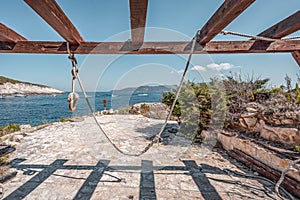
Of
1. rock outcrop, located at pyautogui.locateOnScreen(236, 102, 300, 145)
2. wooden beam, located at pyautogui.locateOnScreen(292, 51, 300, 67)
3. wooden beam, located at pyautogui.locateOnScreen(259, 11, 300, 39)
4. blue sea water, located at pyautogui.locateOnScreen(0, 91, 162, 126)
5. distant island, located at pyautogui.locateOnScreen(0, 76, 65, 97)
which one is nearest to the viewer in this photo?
wooden beam, located at pyautogui.locateOnScreen(259, 11, 300, 39)

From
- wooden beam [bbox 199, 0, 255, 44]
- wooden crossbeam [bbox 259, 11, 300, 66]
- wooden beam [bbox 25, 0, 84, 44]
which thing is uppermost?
wooden crossbeam [bbox 259, 11, 300, 66]

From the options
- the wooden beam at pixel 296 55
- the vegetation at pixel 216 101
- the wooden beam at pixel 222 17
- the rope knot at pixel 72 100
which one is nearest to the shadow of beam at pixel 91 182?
the rope knot at pixel 72 100

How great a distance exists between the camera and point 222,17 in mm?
1211

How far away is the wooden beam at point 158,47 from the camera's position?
1.77 m

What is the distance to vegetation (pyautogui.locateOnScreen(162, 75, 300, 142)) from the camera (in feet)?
10.7

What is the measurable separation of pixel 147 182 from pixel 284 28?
2.11 m

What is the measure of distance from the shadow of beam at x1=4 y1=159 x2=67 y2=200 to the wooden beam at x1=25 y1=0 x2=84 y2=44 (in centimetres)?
164

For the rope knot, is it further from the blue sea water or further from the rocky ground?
the rocky ground

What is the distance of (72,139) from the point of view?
3.75 m

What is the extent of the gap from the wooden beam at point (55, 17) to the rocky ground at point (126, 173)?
A: 1.59 meters

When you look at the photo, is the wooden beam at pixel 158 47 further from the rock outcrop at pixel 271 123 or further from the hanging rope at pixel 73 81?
the rock outcrop at pixel 271 123

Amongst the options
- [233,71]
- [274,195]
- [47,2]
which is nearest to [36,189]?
[47,2]

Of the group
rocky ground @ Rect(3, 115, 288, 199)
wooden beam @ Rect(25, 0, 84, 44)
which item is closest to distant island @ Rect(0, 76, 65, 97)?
rocky ground @ Rect(3, 115, 288, 199)

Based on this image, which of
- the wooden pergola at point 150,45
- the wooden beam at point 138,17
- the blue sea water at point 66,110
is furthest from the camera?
the blue sea water at point 66,110
